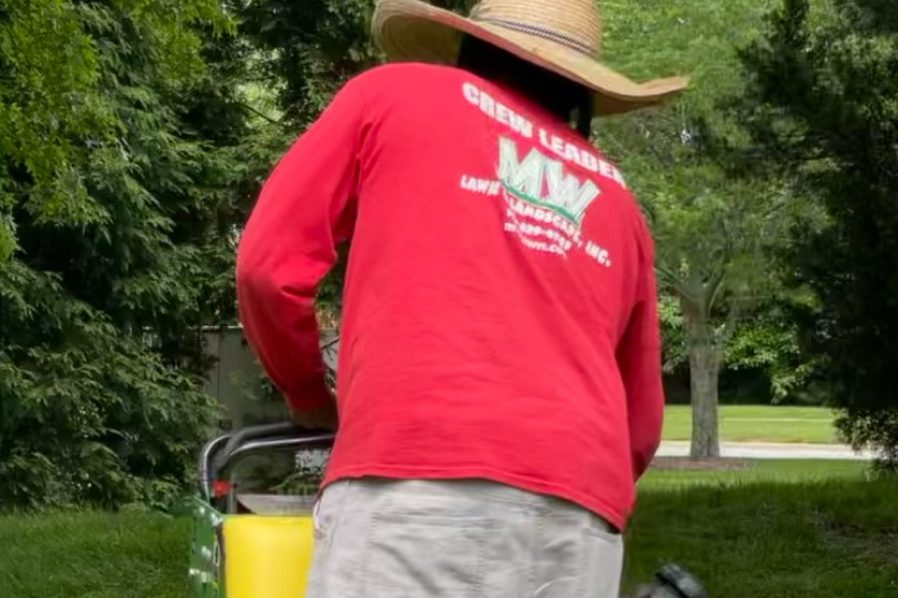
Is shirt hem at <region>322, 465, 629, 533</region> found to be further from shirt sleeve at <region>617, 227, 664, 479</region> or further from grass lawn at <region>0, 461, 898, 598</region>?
grass lawn at <region>0, 461, 898, 598</region>

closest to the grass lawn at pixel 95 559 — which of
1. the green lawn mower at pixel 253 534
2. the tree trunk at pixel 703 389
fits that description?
the green lawn mower at pixel 253 534

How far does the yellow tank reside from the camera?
8.54ft

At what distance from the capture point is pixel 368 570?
2240mm

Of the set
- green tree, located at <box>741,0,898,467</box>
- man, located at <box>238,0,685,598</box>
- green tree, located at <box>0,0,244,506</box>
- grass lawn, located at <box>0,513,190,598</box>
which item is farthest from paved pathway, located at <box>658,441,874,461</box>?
man, located at <box>238,0,685,598</box>

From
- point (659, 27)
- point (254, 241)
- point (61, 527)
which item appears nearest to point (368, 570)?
point (254, 241)

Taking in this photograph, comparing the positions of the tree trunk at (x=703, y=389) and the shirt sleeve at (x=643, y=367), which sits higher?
the shirt sleeve at (x=643, y=367)

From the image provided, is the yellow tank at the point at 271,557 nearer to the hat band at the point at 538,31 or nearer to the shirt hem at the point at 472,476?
the shirt hem at the point at 472,476

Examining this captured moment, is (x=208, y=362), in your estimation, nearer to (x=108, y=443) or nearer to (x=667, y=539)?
(x=108, y=443)

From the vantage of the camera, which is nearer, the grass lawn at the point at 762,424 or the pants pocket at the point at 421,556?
the pants pocket at the point at 421,556

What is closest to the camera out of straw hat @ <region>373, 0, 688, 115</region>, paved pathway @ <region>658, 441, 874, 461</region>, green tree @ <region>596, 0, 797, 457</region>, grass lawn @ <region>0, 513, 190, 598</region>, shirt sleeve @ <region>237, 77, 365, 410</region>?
shirt sleeve @ <region>237, 77, 365, 410</region>

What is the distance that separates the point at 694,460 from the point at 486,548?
2490cm

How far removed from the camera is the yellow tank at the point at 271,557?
2604 millimetres

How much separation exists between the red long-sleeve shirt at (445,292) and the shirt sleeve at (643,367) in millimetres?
218

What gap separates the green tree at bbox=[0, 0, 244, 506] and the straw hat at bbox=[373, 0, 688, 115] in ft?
33.1
